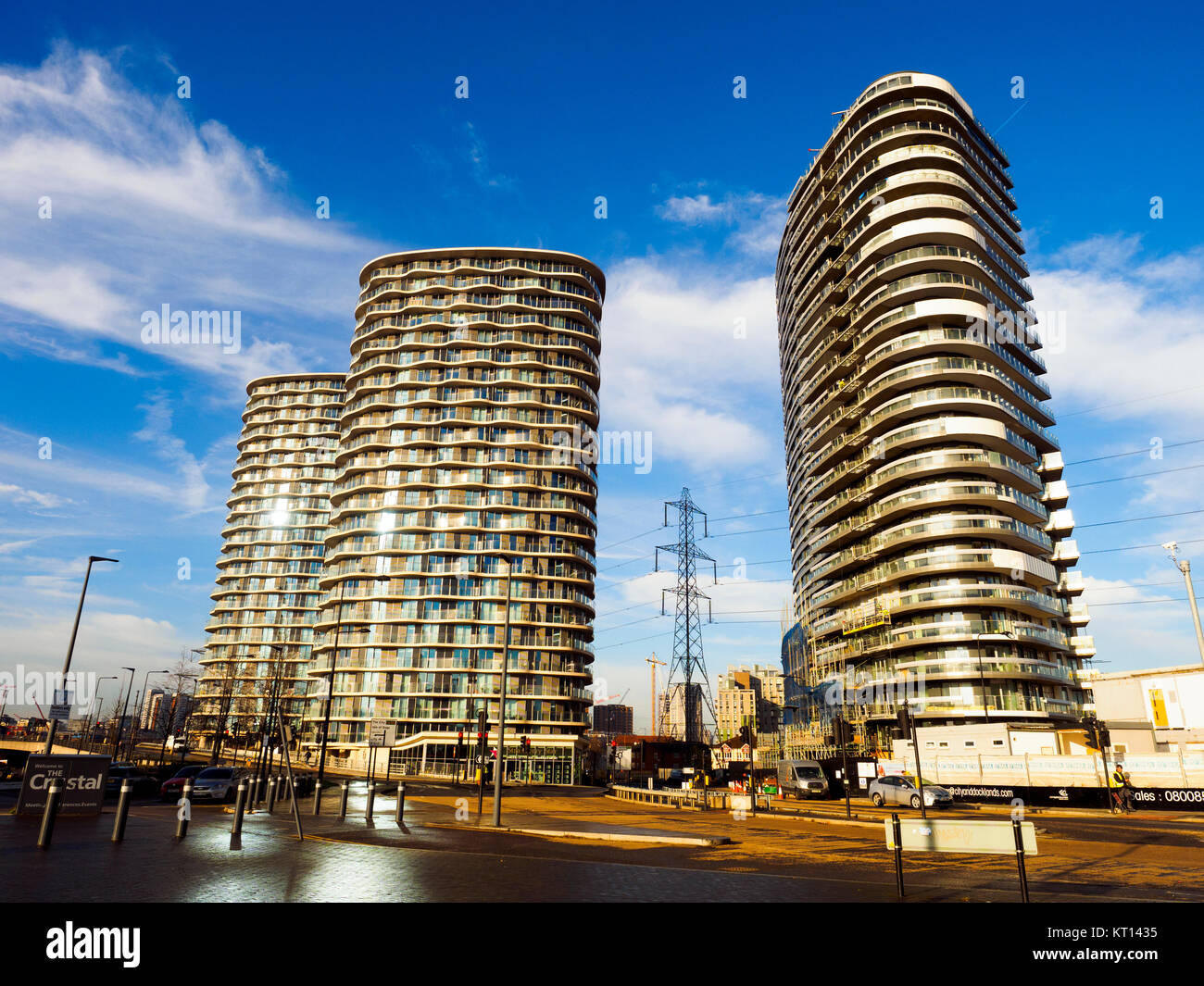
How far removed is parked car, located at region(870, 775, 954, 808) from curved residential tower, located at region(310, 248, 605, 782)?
156 ft

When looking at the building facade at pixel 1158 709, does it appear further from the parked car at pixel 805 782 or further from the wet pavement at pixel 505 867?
the wet pavement at pixel 505 867

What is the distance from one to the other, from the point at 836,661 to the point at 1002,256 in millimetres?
49741

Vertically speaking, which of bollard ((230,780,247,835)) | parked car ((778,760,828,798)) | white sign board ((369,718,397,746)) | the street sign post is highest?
white sign board ((369,718,397,746))

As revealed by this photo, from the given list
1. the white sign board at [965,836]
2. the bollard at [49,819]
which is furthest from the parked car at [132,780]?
the white sign board at [965,836]

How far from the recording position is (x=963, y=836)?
1023 centimetres

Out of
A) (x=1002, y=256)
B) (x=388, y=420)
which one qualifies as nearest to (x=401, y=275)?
(x=388, y=420)

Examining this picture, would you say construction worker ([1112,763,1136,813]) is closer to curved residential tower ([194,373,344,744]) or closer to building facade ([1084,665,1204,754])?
building facade ([1084,665,1204,754])

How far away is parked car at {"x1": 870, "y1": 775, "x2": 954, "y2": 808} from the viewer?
35.5 meters

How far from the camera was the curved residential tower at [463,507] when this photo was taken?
268 feet

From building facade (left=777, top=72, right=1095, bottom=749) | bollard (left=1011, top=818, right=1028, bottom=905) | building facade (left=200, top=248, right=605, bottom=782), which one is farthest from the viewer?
building facade (left=200, top=248, right=605, bottom=782)

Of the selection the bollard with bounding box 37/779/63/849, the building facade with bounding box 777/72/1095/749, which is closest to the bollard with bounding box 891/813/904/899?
the bollard with bounding box 37/779/63/849

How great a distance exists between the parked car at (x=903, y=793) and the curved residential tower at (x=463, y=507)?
156ft

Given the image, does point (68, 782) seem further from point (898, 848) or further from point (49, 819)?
point (898, 848)
